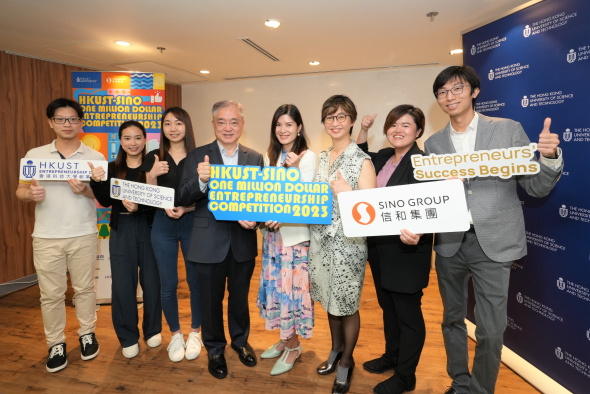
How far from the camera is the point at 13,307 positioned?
3539mm

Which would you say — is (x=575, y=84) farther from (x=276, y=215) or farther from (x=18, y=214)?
(x=18, y=214)

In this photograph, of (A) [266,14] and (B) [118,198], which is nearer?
(B) [118,198]

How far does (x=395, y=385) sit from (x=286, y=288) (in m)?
0.92

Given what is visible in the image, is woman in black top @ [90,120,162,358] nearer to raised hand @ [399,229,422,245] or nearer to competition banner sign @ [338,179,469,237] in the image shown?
competition banner sign @ [338,179,469,237]

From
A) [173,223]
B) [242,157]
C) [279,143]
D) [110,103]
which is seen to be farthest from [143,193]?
[110,103]

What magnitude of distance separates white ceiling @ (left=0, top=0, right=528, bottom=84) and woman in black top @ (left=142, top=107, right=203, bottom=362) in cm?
121

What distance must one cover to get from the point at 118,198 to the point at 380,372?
7.39ft

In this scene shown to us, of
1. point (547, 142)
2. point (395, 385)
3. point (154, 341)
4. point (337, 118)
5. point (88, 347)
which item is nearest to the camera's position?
point (547, 142)

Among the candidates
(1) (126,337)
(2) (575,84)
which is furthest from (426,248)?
(1) (126,337)

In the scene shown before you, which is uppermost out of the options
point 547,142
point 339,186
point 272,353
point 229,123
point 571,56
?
point 571,56

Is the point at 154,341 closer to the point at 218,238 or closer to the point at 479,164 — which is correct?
the point at 218,238

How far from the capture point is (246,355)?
99.3 inches

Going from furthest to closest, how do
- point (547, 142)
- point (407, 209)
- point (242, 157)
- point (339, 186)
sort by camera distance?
point (242, 157)
point (339, 186)
point (407, 209)
point (547, 142)

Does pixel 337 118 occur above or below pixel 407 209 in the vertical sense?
above
